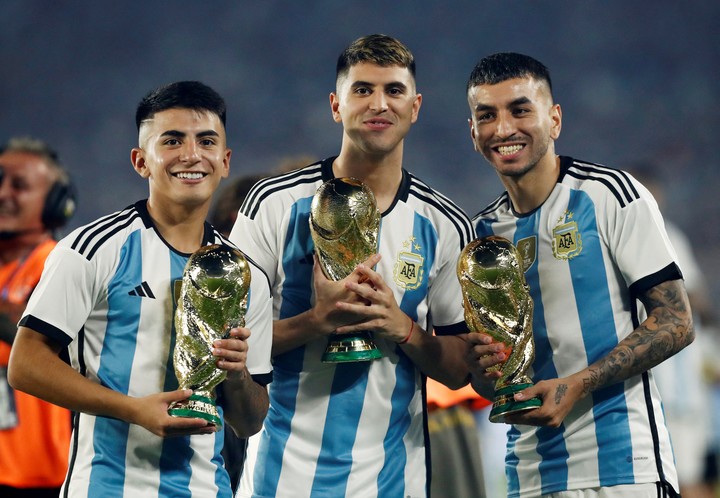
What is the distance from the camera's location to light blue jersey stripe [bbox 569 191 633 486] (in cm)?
292

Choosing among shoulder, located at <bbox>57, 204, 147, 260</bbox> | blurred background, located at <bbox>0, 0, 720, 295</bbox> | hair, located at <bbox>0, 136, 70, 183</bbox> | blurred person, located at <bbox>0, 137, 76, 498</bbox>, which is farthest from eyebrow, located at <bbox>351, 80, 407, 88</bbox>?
blurred background, located at <bbox>0, 0, 720, 295</bbox>

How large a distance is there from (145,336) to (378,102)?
0.99 m

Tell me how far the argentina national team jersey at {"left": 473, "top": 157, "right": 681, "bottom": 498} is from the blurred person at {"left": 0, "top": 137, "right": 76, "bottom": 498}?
1887mm

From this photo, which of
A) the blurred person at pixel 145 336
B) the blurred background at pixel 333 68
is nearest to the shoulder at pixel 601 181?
the blurred person at pixel 145 336

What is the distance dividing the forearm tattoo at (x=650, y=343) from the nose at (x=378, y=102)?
1000 millimetres

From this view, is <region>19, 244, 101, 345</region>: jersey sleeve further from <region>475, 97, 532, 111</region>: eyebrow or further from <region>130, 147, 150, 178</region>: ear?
<region>475, 97, 532, 111</region>: eyebrow

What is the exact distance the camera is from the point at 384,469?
2.96 m

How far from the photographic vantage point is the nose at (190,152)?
8.96ft

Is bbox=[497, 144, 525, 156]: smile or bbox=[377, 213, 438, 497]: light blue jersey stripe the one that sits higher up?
bbox=[497, 144, 525, 156]: smile

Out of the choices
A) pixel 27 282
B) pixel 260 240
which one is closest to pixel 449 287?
pixel 260 240

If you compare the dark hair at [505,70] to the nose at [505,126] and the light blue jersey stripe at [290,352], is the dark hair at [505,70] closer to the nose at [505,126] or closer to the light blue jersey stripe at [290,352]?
the nose at [505,126]

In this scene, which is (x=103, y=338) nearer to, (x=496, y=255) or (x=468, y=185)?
(x=496, y=255)

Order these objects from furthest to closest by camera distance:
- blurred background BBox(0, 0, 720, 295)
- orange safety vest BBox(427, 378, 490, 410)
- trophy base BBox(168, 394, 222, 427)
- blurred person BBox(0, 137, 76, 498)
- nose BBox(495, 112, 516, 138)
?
blurred background BBox(0, 0, 720, 295) < orange safety vest BBox(427, 378, 490, 410) < blurred person BBox(0, 137, 76, 498) < nose BBox(495, 112, 516, 138) < trophy base BBox(168, 394, 222, 427)

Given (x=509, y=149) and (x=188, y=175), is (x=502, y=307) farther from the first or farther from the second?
(x=188, y=175)
